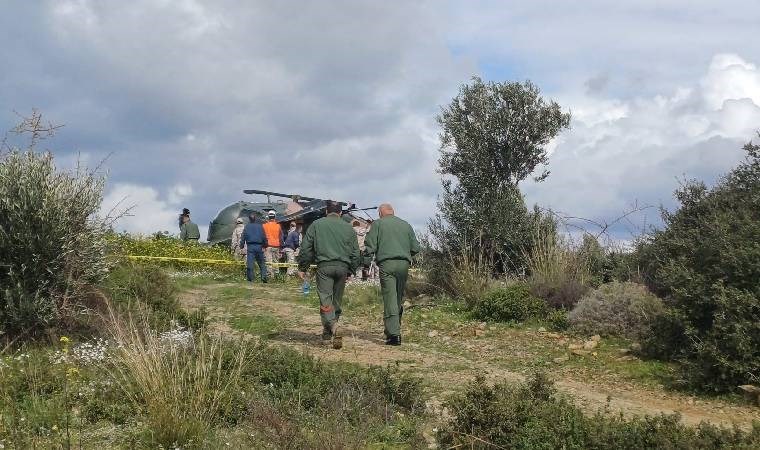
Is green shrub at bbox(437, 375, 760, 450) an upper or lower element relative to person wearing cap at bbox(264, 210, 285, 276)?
lower

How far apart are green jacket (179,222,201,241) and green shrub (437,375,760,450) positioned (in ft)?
67.0

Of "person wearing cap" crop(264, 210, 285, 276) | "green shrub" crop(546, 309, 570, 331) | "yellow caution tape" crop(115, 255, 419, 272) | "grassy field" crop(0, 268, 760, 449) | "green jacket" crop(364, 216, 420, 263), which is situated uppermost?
"person wearing cap" crop(264, 210, 285, 276)

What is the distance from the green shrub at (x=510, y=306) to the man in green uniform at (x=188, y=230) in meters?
14.3

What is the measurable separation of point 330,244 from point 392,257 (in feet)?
3.13

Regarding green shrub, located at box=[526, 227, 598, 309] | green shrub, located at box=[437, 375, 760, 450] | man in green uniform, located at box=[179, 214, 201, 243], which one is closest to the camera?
green shrub, located at box=[437, 375, 760, 450]

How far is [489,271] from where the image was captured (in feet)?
54.7

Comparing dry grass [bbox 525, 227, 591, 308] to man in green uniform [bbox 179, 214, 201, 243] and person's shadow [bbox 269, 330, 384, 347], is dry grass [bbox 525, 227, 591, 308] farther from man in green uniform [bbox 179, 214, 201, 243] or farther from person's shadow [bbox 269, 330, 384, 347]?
man in green uniform [bbox 179, 214, 201, 243]

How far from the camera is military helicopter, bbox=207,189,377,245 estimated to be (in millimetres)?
27266

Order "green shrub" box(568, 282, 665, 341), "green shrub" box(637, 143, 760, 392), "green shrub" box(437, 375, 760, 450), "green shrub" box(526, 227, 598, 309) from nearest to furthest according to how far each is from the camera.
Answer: "green shrub" box(437, 375, 760, 450), "green shrub" box(637, 143, 760, 392), "green shrub" box(568, 282, 665, 341), "green shrub" box(526, 227, 598, 309)

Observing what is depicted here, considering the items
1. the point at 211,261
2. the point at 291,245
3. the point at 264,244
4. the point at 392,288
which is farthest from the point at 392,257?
the point at 211,261

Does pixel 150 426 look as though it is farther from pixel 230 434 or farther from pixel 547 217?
pixel 547 217

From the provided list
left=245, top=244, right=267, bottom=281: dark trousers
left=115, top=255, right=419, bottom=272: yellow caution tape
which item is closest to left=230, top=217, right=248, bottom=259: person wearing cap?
left=115, top=255, right=419, bottom=272: yellow caution tape

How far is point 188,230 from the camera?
86.4 feet

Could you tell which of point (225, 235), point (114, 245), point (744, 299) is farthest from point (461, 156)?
point (225, 235)
